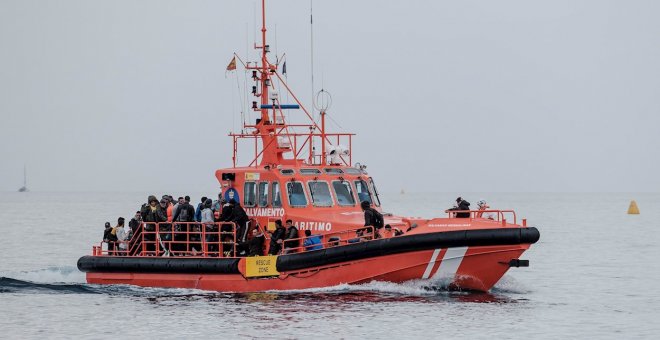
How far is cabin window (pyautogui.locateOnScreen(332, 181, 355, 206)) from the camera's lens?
75.0 feet

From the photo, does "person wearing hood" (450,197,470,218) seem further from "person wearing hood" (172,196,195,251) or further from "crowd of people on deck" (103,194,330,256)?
"person wearing hood" (172,196,195,251)

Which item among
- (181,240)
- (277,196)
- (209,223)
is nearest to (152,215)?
(181,240)

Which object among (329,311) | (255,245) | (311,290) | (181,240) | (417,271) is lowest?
(329,311)

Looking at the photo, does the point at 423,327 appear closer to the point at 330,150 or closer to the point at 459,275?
the point at 459,275

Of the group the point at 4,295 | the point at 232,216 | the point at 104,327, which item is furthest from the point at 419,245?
the point at 4,295

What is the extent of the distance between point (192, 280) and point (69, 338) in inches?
169

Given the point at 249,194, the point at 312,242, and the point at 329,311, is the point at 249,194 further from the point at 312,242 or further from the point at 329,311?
the point at 329,311

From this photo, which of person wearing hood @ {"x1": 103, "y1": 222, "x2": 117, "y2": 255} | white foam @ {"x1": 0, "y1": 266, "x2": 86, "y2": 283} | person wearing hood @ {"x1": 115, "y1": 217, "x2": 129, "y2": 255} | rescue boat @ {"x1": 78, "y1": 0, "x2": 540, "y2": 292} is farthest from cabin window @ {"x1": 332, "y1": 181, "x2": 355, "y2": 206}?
white foam @ {"x1": 0, "y1": 266, "x2": 86, "y2": 283}

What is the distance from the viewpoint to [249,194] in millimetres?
23109

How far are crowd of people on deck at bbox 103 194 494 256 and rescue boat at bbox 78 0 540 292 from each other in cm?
4

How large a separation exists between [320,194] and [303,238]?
67.3 inches

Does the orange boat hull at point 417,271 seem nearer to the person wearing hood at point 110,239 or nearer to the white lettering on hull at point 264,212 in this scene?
the white lettering on hull at point 264,212

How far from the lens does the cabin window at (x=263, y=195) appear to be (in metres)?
22.8

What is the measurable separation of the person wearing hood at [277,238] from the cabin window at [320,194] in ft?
3.20
